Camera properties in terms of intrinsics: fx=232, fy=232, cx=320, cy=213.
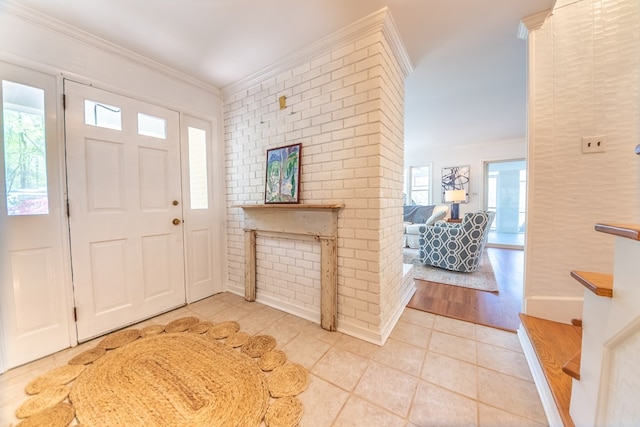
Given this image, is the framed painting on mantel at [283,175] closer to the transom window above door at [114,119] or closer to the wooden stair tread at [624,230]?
the transom window above door at [114,119]

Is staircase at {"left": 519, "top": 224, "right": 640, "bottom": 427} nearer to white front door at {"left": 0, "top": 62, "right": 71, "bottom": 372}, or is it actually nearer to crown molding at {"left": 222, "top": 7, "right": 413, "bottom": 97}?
crown molding at {"left": 222, "top": 7, "right": 413, "bottom": 97}

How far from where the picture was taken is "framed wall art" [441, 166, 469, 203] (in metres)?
5.70

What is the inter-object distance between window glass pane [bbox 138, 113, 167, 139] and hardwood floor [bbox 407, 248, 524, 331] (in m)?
3.00

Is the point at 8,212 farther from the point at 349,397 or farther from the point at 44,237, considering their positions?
the point at 349,397

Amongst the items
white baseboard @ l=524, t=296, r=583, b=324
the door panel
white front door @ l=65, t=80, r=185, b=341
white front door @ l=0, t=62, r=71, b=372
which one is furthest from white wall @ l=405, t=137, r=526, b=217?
white front door @ l=0, t=62, r=71, b=372

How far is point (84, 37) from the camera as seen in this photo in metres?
1.79

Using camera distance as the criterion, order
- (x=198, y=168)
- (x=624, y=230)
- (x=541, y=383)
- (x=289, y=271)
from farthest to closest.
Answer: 1. (x=198, y=168)
2. (x=289, y=271)
3. (x=541, y=383)
4. (x=624, y=230)

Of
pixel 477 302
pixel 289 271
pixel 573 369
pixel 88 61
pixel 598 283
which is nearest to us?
pixel 598 283

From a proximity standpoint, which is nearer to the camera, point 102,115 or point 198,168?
point 102,115

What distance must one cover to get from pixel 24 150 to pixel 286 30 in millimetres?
2039

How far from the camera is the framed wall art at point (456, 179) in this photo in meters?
5.70

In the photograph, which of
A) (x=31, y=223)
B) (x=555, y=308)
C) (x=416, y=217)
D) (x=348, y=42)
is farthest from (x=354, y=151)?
(x=416, y=217)

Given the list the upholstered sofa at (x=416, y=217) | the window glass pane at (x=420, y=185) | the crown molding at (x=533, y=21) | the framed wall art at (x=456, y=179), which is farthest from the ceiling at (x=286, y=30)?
the window glass pane at (x=420, y=185)

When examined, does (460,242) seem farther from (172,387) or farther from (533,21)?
(172,387)
